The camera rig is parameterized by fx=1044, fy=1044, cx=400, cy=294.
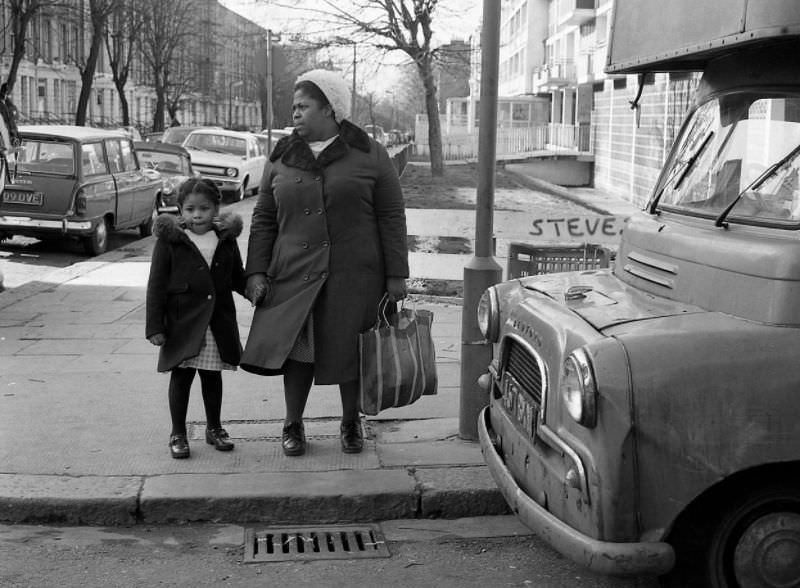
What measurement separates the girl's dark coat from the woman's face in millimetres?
652

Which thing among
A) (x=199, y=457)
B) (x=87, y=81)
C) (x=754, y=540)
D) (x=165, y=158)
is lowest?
(x=199, y=457)

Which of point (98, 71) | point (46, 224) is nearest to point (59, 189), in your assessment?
point (46, 224)

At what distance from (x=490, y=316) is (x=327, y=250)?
0.99m

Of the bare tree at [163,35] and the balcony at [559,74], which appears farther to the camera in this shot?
the bare tree at [163,35]

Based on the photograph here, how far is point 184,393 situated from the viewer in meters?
5.43

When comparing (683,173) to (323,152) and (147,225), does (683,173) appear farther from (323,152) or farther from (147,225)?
(147,225)

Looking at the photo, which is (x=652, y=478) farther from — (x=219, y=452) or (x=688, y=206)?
(x=219, y=452)

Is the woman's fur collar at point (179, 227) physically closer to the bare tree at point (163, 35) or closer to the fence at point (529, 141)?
the fence at point (529, 141)

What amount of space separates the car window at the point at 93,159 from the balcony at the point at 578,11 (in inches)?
1509

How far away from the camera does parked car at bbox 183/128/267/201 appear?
83.5 feet

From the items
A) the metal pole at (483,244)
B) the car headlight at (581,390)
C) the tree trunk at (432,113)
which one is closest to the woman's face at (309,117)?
the metal pole at (483,244)

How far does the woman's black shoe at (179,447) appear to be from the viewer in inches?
213

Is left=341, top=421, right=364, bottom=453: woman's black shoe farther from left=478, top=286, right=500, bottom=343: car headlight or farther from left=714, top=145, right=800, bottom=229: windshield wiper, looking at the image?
left=714, top=145, right=800, bottom=229: windshield wiper

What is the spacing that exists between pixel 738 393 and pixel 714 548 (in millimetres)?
573
